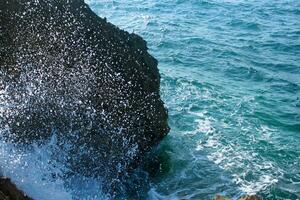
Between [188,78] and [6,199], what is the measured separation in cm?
1329

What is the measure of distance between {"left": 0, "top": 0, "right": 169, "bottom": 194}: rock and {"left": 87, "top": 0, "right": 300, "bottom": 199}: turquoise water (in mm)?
1534

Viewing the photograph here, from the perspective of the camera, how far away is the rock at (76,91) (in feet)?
39.4

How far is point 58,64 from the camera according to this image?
12.5m

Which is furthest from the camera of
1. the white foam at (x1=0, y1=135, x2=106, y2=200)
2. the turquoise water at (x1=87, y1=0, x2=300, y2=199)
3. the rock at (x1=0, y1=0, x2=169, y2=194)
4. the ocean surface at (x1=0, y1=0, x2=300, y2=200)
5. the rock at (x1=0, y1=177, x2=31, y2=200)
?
the turquoise water at (x1=87, y1=0, x2=300, y2=199)

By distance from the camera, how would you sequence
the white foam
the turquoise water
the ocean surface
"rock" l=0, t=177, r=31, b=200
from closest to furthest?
"rock" l=0, t=177, r=31, b=200 < the white foam < the ocean surface < the turquoise water

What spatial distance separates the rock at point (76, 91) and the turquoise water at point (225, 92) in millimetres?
1534

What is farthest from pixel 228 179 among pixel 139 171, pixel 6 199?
pixel 6 199

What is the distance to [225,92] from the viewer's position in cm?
1909

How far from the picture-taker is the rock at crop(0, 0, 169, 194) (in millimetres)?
12008

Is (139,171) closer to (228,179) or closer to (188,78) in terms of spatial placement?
(228,179)

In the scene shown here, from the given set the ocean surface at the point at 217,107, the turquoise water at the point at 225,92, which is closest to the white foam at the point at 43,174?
the ocean surface at the point at 217,107

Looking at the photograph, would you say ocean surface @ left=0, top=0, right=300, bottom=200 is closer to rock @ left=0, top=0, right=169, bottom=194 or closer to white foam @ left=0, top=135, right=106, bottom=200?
white foam @ left=0, top=135, right=106, bottom=200

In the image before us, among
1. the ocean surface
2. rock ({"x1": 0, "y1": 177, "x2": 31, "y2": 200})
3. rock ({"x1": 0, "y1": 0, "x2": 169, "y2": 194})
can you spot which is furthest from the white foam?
rock ({"x1": 0, "y1": 177, "x2": 31, "y2": 200})

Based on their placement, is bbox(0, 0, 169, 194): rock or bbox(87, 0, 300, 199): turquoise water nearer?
bbox(0, 0, 169, 194): rock
